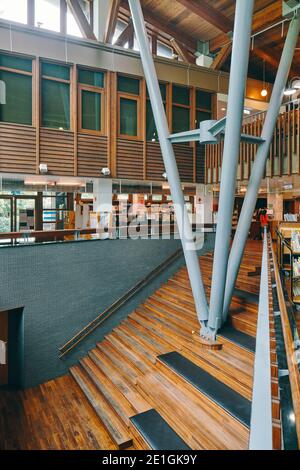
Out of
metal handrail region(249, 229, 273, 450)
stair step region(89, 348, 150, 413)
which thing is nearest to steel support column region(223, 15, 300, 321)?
stair step region(89, 348, 150, 413)

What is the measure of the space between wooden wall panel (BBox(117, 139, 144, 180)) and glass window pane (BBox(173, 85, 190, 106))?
7.49ft

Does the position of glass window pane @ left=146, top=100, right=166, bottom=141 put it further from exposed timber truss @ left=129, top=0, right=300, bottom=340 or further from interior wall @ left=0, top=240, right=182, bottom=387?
exposed timber truss @ left=129, top=0, right=300, bottom=340

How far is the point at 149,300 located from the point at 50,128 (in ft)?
18.6

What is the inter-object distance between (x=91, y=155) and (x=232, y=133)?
19.9ft

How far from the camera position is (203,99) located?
11.2m

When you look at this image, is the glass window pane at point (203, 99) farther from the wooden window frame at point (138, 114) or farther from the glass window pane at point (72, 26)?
the glass window pane at point (72, 26)

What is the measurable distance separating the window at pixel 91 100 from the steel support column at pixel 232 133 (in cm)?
620

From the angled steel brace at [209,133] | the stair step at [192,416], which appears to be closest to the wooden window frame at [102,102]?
the angled steel brace at [209,133]

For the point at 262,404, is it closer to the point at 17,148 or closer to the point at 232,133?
the point at 232,133

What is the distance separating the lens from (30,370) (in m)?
6.33

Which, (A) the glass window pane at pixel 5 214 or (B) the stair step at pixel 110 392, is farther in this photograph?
(A) the glass window pane at pixel 5 214

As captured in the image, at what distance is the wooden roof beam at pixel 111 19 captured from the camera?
8656 mm

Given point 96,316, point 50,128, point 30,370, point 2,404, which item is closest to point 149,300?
point 96,316

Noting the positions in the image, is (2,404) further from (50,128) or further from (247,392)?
(50,128)
